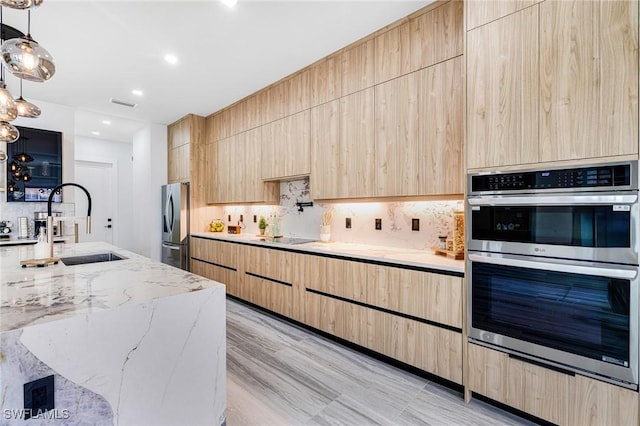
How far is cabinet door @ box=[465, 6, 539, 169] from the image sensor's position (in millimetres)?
1662

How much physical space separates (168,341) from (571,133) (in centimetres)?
214

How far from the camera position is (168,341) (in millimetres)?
1126

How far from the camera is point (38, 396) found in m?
0.88

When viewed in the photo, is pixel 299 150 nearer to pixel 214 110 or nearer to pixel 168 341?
pixel 214 110

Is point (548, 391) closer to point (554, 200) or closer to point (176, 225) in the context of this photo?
point (554, 200)

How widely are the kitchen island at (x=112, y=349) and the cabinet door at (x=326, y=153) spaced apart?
73.7 inches

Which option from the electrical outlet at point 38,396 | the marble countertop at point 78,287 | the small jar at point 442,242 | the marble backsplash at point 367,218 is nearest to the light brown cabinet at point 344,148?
the marble backsplash at point 367,218

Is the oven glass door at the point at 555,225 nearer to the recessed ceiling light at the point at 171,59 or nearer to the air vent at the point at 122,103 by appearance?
the recessed ceiling light at the point at 171,59

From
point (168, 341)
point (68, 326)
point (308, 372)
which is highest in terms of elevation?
point (68, 326)

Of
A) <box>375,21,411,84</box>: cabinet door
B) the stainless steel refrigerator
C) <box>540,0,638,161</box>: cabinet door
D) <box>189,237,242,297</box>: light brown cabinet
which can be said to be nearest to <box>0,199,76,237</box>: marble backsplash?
the stainless steel refrigerator

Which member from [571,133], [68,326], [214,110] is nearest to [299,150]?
[214,110]

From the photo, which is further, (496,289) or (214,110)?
(214,110)

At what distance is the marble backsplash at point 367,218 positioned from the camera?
2.61m

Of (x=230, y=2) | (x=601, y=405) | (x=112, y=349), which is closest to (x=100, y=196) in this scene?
(x=230, y=2)
